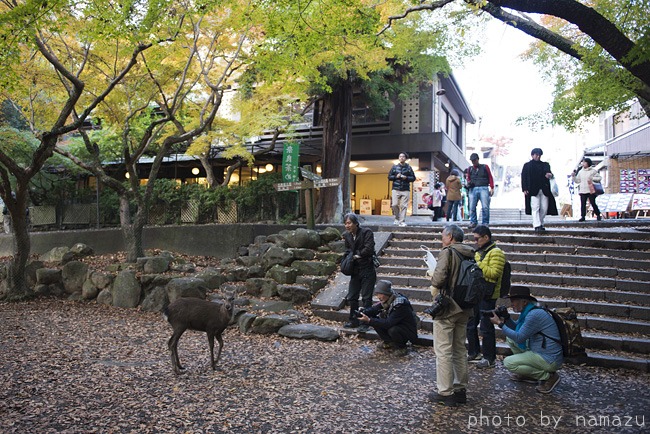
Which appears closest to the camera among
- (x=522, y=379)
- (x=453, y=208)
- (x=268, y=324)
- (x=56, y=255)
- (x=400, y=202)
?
(x=522, y=379)

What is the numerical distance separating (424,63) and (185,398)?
13.9m

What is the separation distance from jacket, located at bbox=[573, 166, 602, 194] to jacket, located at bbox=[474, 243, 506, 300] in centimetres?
875

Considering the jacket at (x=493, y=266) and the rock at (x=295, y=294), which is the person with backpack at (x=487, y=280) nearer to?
the jacket at (x=493, y=266)

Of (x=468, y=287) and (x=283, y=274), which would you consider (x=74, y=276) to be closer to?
(x=283, y=274)

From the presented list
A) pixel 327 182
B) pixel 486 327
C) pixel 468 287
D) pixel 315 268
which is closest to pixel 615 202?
pixel 327 182

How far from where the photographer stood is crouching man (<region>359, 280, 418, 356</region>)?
6715 millimetres

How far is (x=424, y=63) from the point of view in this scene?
1584 cm

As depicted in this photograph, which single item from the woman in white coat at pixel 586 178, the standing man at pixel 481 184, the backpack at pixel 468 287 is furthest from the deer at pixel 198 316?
the woman in white coat at pixel 586 178

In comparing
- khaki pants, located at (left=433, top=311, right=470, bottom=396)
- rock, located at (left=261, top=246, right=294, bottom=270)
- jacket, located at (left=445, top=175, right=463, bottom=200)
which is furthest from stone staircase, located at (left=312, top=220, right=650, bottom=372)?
jacket, located at (left=445, top=175, right=463, bottom=200)

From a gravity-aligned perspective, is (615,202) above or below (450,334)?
above

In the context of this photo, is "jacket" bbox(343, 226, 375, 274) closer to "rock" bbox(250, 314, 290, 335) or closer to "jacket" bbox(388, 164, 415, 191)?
"rock" bbox(250, 314, 290, 335)

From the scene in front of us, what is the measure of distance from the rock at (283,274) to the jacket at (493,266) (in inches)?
196

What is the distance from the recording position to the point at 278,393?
17.2 ft

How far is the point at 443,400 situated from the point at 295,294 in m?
4.98
